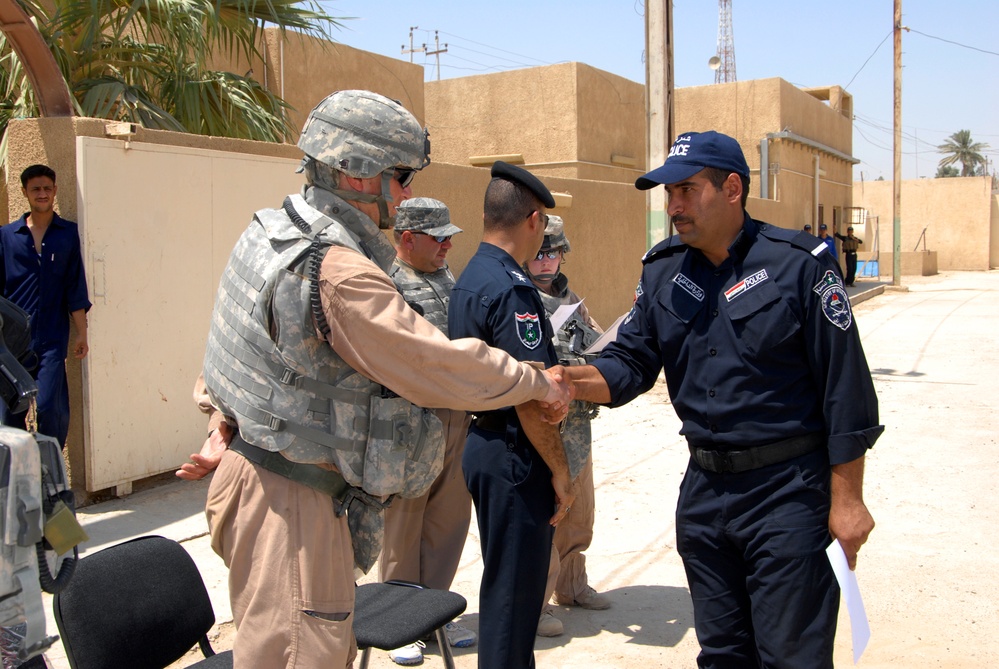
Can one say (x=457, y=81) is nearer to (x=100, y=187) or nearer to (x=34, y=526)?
(x=100, y=187)

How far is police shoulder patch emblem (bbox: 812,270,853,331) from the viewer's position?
2547 millimetres

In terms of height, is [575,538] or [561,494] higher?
[561,494]

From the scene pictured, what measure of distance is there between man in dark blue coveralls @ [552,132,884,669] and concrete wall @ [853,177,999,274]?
131 ft

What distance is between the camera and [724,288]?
2.77 metres

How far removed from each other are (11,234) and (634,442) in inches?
191

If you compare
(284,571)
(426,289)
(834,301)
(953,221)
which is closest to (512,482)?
(284,571)

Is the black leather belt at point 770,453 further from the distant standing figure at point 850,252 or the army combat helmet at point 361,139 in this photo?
the distant standing figure at point 850,252

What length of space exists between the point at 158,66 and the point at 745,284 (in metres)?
6.38

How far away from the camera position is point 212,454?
237 centimetres

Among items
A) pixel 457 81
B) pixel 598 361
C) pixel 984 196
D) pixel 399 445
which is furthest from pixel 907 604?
pixel 984 196

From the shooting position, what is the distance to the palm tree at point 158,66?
673cm

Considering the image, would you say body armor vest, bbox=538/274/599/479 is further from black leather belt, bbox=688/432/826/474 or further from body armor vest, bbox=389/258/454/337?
black leather belt, bbox=688/432/826/474

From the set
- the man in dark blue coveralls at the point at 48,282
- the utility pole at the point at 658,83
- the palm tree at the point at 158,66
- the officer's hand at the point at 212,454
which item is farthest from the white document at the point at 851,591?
the utility pole at the point at 658,83

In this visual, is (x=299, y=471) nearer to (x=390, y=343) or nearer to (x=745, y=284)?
(x=390, y=343)
